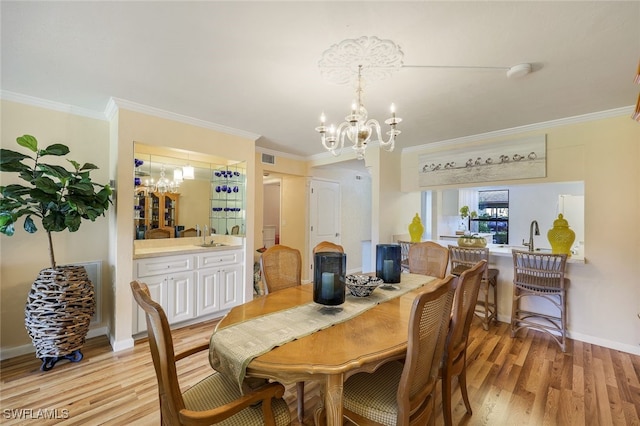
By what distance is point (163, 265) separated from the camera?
9.82ft

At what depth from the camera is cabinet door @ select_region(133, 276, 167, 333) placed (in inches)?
112

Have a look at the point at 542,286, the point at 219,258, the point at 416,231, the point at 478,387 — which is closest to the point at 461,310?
the point at 478,387

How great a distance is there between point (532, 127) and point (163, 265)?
15.1 ft

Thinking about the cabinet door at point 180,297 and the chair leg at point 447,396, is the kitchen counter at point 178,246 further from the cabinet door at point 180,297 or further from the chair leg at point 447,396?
the chair leg at point 447,396

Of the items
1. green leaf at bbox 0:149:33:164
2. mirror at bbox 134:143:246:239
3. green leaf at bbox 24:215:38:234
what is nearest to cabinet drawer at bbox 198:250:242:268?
mirror at bbox 134:143:246:239

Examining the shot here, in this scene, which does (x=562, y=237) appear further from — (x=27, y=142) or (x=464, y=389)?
(x=27, y=142)

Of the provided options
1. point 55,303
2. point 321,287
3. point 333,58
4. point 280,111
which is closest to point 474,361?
point 321,287

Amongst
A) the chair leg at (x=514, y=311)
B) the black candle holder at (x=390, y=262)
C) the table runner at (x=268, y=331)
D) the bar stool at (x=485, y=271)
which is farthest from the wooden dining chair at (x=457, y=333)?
the chair leg at (x=514, y=311)

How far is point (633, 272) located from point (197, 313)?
472 centimetres

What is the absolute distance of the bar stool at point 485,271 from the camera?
3232 millimetres

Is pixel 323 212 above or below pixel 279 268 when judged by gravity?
above

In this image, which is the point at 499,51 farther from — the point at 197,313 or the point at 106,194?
the point at 197,313

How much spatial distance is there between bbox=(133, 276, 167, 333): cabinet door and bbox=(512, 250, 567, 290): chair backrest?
3.92 metres

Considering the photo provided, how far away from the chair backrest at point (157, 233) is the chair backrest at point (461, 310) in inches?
136
